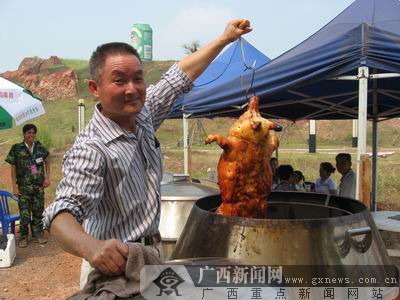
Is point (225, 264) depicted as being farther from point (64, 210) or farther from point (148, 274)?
point (64, 210)

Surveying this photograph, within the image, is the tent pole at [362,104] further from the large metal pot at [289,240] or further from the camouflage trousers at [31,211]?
the camouflage trousers at [31,211]

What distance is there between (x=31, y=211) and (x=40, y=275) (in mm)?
1964

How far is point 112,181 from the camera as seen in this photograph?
68.2 inches

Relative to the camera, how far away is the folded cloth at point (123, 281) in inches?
50.8

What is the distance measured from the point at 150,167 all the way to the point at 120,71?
0.48 metres

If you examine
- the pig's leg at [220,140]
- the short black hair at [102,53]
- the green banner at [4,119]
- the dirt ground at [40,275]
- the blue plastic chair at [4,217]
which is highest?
the green banner at [4,119]

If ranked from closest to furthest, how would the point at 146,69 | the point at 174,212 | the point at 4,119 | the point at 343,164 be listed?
the point at 174,212, the point at 343,164, the point at 4,119, the point at 146,69

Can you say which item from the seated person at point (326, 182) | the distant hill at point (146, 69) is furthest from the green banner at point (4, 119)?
the distant hill at point (146, 69)

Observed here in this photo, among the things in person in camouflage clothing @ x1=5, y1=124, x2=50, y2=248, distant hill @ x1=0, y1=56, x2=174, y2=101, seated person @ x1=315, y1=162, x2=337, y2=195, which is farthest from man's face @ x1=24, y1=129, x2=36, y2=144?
distant hill @ x1=0, y1=56, x2=174, y2=101

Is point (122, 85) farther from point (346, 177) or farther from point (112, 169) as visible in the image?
point (346, 177)

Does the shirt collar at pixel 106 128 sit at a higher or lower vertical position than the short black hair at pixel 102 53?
lower

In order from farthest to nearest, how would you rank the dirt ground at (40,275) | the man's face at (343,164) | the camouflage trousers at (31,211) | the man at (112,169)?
the camouflage trousers at (31,211), the man's face at (343,164), the dirt ground at (40,275), the man at (112,169)

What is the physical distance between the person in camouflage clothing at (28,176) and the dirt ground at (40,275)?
540 millimetres

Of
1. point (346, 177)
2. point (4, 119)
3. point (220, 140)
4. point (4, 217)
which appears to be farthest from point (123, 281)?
point (4, 119)
